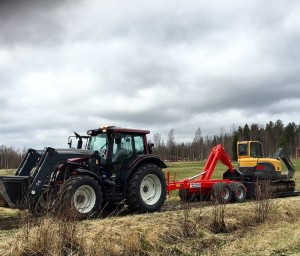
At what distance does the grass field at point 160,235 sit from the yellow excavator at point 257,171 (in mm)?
5268

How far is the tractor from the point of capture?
10.6 metres

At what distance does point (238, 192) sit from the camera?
53.6ft

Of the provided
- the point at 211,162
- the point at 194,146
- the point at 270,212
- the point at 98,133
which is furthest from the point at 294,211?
the point at 194,146

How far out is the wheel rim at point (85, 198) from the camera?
1100 cm

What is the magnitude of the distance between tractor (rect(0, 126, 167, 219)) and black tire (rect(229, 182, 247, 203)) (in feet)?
13.3

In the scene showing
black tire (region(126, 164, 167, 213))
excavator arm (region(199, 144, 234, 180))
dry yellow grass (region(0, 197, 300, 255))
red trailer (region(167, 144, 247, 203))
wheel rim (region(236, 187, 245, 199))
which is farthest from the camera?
excavator arm (region(199, 144, 234, 180))

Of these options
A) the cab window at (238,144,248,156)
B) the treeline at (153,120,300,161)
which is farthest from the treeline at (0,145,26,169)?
the cab window at (238,144,248,156)

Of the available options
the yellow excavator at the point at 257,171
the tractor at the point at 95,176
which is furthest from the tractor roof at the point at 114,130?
the yellow excavator at the point at 257,171

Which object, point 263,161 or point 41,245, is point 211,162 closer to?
point 263,161

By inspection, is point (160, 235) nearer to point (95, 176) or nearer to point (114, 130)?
point (95, 176)

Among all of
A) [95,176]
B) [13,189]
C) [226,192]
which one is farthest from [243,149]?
[13,189]

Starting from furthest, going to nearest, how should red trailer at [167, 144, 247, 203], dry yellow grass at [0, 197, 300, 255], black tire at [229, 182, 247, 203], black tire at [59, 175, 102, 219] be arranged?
black tire at [229, 182, 247, 203] → red trailer at [167, 144, 247, 203] → black tire at [59, 175, 102, 219] → dry yellow grass at [0, 197, 300, 255]

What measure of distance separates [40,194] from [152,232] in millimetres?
3284

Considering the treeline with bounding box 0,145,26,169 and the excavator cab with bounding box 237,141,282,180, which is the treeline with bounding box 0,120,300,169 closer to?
the treeline with bounding box 0,145,26,169
